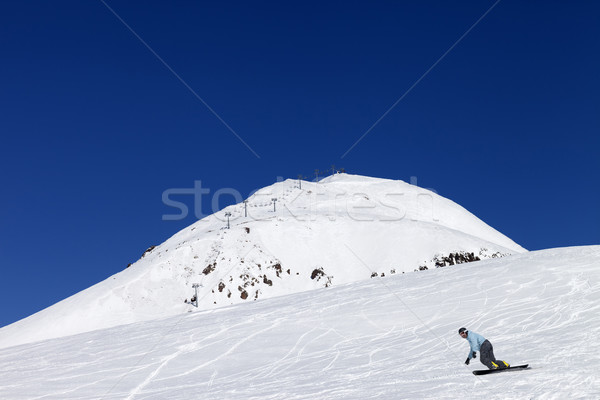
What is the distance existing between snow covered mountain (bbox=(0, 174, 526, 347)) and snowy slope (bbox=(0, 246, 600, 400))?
64.4ft

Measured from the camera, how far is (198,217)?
82.9m

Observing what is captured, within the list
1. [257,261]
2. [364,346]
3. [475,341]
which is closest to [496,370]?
[475,341]

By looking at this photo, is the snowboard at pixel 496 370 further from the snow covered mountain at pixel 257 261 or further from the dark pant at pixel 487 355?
the snow covered mountain at pixel 257 261

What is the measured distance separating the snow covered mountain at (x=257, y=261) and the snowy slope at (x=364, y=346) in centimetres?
1963

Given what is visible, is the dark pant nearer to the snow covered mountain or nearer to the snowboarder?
the snowboarder

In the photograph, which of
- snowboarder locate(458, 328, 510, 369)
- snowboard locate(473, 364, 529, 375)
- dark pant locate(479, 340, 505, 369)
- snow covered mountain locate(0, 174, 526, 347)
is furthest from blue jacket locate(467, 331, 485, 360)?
snow covered mountain locate(0, 174, 526, 347)

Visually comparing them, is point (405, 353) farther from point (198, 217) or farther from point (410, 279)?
point (198, 217)

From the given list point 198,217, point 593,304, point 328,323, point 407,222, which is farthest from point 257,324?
point 198,217

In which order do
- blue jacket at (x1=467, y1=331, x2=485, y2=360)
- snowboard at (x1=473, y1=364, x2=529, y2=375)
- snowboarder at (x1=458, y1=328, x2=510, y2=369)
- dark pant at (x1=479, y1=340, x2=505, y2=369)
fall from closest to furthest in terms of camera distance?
snowboard at (x1=473, y1=364, x2=529, y2=375) → snowboarder at (x1=458, y1=328, x2=510, y2=369) → dark pant at (x1=479, y1=340, x2=505, y2=369) → blue jacket at (x1=467, y1=331, x2=485, y2=360)

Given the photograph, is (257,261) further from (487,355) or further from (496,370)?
(496,370)

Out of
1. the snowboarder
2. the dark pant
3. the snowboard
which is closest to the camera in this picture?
the snowboard

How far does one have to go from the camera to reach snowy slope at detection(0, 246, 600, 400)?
13.5 m

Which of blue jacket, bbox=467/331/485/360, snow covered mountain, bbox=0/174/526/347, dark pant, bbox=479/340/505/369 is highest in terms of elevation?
snow covered mountain, bbox=0/174/526/347

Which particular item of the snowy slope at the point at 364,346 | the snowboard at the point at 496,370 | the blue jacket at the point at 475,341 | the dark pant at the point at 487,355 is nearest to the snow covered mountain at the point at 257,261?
the snowy slope at the point at 364,346
